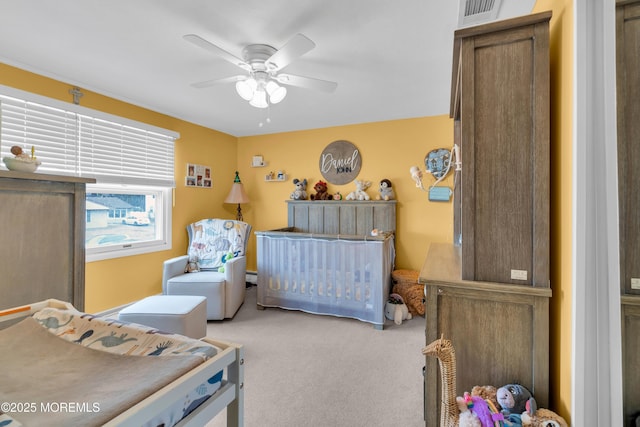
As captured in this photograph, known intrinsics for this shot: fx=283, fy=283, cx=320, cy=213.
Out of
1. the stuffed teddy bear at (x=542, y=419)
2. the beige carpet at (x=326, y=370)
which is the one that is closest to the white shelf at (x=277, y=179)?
the beige carpet at (x=326, y=370)

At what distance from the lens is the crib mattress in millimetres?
546

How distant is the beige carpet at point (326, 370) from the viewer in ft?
5.21

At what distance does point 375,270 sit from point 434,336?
5.07ft

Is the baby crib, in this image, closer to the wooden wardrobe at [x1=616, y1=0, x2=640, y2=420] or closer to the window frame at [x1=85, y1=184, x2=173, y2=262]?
the window frame at [x1=85, y1=184, x2=173, y2=262]

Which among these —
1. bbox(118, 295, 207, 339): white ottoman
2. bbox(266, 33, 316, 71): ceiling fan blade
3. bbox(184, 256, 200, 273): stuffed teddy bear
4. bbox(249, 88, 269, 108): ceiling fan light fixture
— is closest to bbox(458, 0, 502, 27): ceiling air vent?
bbox(266, 33, 316, 71): ceiling fan blade

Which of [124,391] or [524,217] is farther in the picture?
[524,217]

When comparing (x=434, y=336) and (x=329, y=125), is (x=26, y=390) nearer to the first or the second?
(x=434, y=336)

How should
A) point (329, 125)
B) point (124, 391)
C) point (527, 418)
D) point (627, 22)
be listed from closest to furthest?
point (124, 391)
point (627, 22)
point (527, 418)
point (329, 125)

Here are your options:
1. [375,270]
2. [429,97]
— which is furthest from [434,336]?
[429,97]

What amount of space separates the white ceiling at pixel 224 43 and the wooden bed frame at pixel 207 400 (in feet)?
5.37

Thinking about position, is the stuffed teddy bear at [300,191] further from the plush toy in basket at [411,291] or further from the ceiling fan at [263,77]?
the ceiling fan at [263,77]

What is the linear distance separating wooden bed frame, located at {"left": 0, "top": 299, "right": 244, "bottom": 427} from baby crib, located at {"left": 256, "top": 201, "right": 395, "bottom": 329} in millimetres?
2042

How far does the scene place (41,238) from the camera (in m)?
1.26

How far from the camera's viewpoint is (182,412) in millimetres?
672
